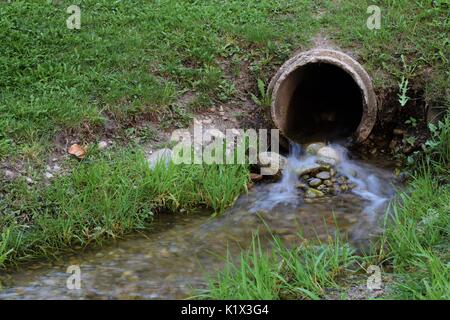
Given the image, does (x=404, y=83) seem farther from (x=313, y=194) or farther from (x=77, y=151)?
(x=77, y=151)

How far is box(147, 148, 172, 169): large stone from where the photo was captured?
6.03 metres

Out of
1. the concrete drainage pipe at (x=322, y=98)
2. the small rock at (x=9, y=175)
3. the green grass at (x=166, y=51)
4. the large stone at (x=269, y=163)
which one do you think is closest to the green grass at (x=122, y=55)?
the green grass at (x=166, y=51)

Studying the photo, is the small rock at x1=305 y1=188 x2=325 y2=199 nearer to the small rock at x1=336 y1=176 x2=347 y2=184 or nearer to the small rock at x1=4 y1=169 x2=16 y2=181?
the small rock at x1=336 y1=176 x2=347 y2=184

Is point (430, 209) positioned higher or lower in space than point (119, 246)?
higher

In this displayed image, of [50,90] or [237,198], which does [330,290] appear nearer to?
[237,198]

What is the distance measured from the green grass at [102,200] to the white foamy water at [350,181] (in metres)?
0.36

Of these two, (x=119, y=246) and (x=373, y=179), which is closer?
(x=119, y=246)

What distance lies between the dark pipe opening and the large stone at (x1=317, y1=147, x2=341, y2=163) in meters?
0.42

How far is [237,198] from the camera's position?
611 centimetres

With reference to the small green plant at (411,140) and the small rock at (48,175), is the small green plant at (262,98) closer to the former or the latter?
the small green plant at (411,140)

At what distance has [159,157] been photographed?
618 cm
